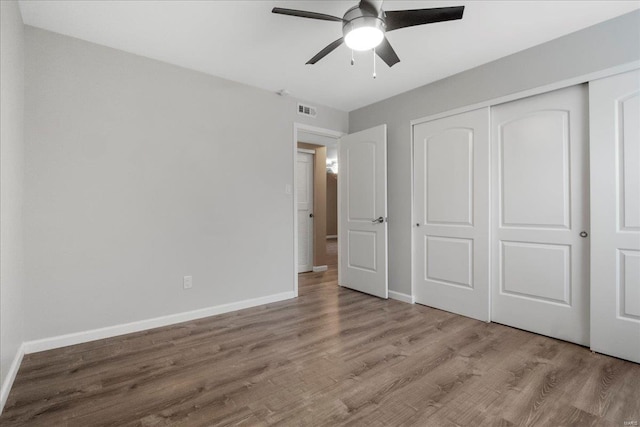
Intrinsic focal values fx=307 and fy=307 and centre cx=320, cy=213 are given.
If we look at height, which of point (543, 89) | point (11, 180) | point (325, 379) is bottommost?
point (325, 379)

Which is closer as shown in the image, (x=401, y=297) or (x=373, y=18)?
(x=373, y=18)

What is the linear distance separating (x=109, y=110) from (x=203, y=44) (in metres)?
0.99

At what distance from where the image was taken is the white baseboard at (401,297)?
3652 millimetres

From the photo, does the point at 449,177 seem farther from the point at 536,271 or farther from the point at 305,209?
the point at 305,209

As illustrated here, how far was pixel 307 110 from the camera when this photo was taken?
13.1 feet

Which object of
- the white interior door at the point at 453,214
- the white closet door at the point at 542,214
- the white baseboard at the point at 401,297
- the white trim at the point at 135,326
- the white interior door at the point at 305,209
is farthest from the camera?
the white interior door at the point at 305,209

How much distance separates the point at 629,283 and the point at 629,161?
0.88m

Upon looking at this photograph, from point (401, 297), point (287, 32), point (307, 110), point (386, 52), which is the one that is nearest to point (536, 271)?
point (401, 297)

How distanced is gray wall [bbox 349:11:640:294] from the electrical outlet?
2350mm

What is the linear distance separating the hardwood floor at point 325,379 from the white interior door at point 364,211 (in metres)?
1.11

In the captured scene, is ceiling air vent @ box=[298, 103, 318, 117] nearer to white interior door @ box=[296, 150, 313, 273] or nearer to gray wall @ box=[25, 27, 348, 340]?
gray wall @ box=[25, 27, 348, 340]

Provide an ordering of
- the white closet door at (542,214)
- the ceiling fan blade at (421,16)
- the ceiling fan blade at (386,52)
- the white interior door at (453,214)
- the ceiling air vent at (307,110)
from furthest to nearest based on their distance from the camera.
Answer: the ceiling air vent at (307,110), the white interior door at (453,214), the white closet door at (542,214), the ceiling fan blade at (386,52), the ceiling fan blade at (421,16)

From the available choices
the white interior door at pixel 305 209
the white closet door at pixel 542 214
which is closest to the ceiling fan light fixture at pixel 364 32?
the white closet door at pixel 542 214

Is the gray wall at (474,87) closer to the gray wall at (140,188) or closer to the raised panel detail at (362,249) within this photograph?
the raised panel detail at (362,249)
